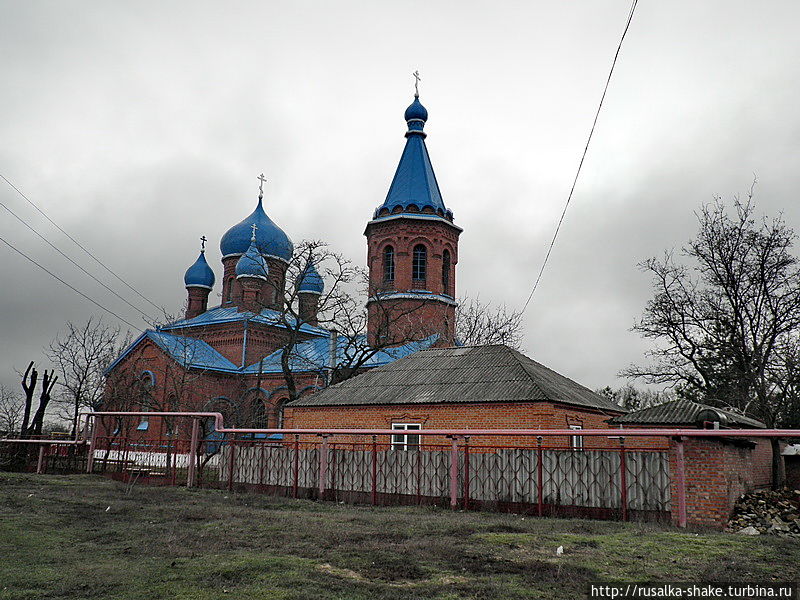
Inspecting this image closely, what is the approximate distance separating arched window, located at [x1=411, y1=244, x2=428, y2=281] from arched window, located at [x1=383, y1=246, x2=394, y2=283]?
1030 millimetres

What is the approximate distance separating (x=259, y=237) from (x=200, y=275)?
5716 millimetres

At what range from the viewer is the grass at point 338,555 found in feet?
17.7

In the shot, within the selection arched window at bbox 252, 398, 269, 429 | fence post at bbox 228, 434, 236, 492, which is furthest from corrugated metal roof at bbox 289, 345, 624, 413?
arched window at bbox 252, 398, 269, 429

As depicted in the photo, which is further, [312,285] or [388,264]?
[312,285]

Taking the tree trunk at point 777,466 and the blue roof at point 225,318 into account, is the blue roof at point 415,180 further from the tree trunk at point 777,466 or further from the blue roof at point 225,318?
the tree trunk at point 777,466

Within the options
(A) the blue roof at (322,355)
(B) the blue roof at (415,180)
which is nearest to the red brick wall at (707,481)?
(A) the blue roof at (322,355)

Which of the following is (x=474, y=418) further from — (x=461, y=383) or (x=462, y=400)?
(x=461, y=383)

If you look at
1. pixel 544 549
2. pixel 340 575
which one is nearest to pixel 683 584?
pixel 544 549

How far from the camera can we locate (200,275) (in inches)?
1618

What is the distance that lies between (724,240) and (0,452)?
23.1m

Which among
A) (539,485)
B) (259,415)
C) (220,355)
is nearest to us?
(539,485)

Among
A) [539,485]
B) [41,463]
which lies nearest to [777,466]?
[539,485]

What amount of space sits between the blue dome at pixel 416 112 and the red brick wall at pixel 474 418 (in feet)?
62.6

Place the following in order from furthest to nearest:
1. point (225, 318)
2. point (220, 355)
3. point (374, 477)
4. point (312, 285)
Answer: point (312, 285), point (225, 318), point (220, 355), point (374, 477)
